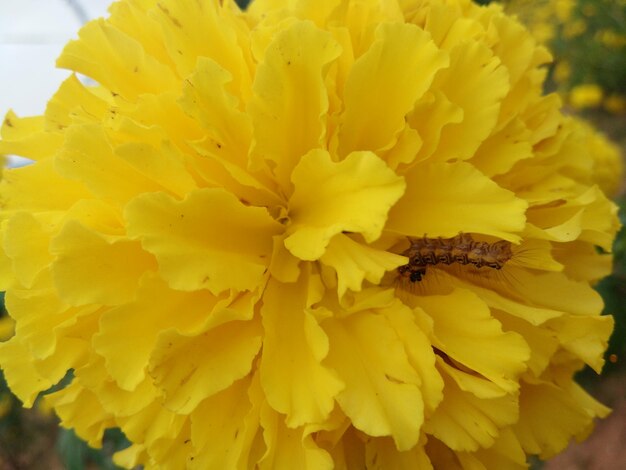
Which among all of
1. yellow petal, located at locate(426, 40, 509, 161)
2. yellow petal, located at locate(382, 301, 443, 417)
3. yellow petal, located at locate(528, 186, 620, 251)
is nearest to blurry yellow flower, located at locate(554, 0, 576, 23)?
yellow petal, located at locate(528, 186, 620, 251)

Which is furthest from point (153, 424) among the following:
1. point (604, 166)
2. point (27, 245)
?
point (604, 166)

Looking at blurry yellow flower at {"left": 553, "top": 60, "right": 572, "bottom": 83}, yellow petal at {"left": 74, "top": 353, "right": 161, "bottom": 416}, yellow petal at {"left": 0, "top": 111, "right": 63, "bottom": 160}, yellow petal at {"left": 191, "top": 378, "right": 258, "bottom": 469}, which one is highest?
yellow petal at {"left": 0, "top": 111, "right": 63, "bottom": 160}

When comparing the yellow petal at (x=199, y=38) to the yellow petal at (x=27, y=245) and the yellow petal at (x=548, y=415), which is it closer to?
the yellow petal at (x=27, y=245)

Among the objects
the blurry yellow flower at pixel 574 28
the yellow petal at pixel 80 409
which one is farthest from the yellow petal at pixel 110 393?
the blurry yellow flower at pixel 574 28

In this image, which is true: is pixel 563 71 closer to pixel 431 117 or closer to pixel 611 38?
pixel 611 38

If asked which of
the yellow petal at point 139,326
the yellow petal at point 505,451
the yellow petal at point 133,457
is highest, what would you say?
the yellow petal at point 139,326

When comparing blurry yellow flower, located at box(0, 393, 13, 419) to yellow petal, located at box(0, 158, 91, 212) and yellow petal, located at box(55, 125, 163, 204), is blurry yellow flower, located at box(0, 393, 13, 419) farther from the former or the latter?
yellow petal, located at box(55, 125, 163, 204)

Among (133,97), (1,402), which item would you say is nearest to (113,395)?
(133,97)
